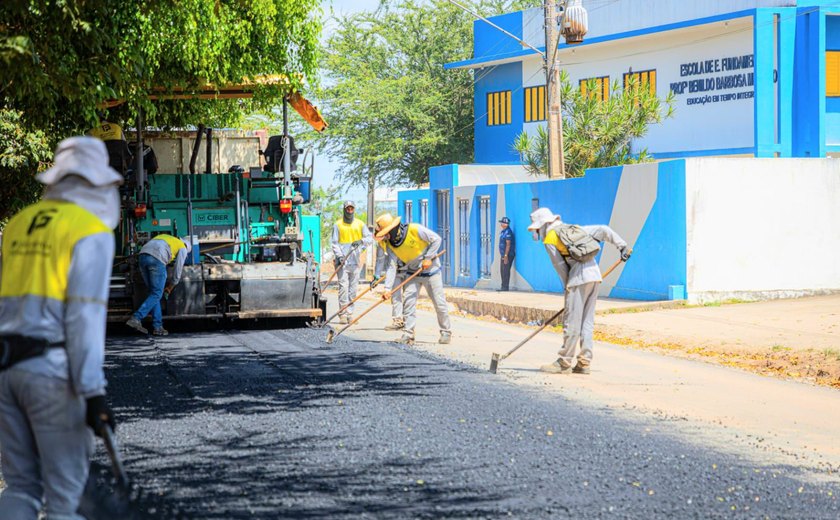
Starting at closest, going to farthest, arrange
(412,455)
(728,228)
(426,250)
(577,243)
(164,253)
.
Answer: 1. (412,455)
2. (577,243)
3. (426,250)
4. (164,253)
5. (728,228)

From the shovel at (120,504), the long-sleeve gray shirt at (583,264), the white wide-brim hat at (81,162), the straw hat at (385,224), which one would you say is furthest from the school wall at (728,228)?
the white wide-brim hat at (81,162)

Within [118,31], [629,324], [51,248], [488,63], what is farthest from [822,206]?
[488,63]

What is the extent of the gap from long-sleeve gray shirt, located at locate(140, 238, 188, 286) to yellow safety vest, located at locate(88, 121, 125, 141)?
175cm

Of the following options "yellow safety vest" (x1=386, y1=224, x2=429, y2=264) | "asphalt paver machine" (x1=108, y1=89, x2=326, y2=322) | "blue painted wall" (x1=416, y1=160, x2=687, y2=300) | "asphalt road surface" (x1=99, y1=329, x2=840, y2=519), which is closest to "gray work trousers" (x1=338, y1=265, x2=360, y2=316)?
"asphalt paver machine" (x1=108, y1=89, x2=326, y2=322)

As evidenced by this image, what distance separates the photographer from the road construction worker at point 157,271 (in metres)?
16.0

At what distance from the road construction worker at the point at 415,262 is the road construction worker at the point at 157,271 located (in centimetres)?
274

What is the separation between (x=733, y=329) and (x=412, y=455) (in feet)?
31.3

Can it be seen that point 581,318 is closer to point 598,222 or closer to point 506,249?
point 598,222

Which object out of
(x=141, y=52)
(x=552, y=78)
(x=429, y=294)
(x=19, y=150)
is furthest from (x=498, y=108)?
(x=141, y=52)

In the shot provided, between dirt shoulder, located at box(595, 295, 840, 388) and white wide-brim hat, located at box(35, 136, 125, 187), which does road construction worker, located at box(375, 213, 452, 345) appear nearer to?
dirt shoulder, located at box(595, 295, 840, 388)

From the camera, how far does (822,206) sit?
2045cm

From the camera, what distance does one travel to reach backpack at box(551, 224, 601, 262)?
39.4 feet

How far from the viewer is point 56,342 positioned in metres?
4.56

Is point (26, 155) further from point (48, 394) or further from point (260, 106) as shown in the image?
point (48, 394)
